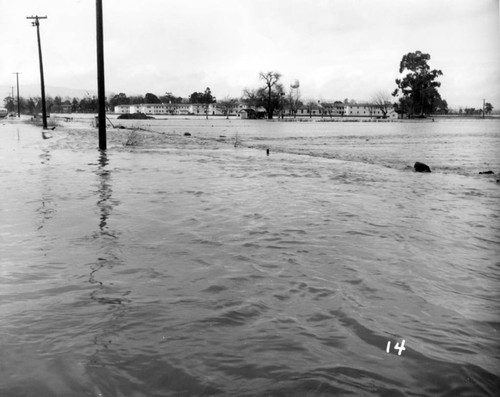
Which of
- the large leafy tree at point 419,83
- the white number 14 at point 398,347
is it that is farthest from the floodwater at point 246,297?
the large leafy tree at point 419,83

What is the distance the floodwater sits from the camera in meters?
3.04

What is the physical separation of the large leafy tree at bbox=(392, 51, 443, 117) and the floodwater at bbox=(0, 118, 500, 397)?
137631mm

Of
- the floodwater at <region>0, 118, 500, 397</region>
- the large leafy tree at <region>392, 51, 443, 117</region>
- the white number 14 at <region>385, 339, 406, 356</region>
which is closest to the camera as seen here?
the floodwater at <region>0, 118, 500, 397</region>

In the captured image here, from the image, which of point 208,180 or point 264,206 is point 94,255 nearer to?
point 264,206

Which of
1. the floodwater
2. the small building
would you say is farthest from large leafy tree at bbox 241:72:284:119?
the floodwater

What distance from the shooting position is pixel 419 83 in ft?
453

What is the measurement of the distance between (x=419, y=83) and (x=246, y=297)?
145 m

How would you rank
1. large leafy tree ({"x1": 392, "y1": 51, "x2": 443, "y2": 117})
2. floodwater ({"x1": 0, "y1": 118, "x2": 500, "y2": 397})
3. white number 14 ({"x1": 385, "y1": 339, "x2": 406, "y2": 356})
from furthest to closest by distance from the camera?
large leafy tree ({"x1": 392, "y1": 51, "x2": 443, "y2": 117})
white number 14 ({"x1": 385, "y1": 339, "x2": 406, "y2": 356})
floodwater ({"x1": 0, "y1": 118, "x2": 500, "y2": 397})

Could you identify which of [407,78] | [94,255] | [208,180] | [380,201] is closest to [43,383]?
[94,255]

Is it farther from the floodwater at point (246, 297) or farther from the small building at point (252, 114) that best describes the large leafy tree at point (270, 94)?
the floodwater at point (246, 297)

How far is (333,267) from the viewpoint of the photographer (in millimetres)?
5277

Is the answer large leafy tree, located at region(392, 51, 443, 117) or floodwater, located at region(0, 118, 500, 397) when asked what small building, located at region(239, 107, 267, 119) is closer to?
large leafy tree, located at region(392, 51, 443, 117)

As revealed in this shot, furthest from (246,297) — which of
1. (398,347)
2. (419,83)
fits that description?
(419,83)

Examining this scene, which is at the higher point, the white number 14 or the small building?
the small building
